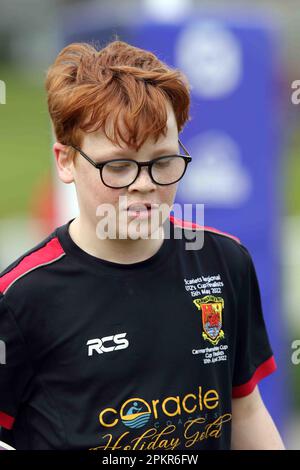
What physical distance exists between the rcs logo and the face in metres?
0.25

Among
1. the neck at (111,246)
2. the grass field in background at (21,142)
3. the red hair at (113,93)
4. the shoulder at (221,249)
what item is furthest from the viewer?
the grass field in background at (21,142)

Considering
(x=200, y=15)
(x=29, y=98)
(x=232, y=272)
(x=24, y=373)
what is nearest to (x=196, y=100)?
(x=200, y=15)

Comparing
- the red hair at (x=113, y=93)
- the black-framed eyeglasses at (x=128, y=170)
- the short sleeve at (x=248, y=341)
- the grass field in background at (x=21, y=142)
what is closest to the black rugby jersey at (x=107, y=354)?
the short sleeve at (x=248, y=341)

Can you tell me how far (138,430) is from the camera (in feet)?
7.33

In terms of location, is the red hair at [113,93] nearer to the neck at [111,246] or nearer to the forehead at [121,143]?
the forehead at [121,143]

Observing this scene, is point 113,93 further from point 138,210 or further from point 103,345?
point 103,345

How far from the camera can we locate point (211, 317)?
7.72 ft

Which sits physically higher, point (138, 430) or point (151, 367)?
point (151, 367)

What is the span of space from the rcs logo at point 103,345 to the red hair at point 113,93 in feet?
1.55

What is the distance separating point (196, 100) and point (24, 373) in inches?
114

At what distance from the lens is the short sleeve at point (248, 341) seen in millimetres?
2467

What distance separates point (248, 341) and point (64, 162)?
70cm

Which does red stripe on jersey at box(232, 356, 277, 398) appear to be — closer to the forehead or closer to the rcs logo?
the rcs logo
